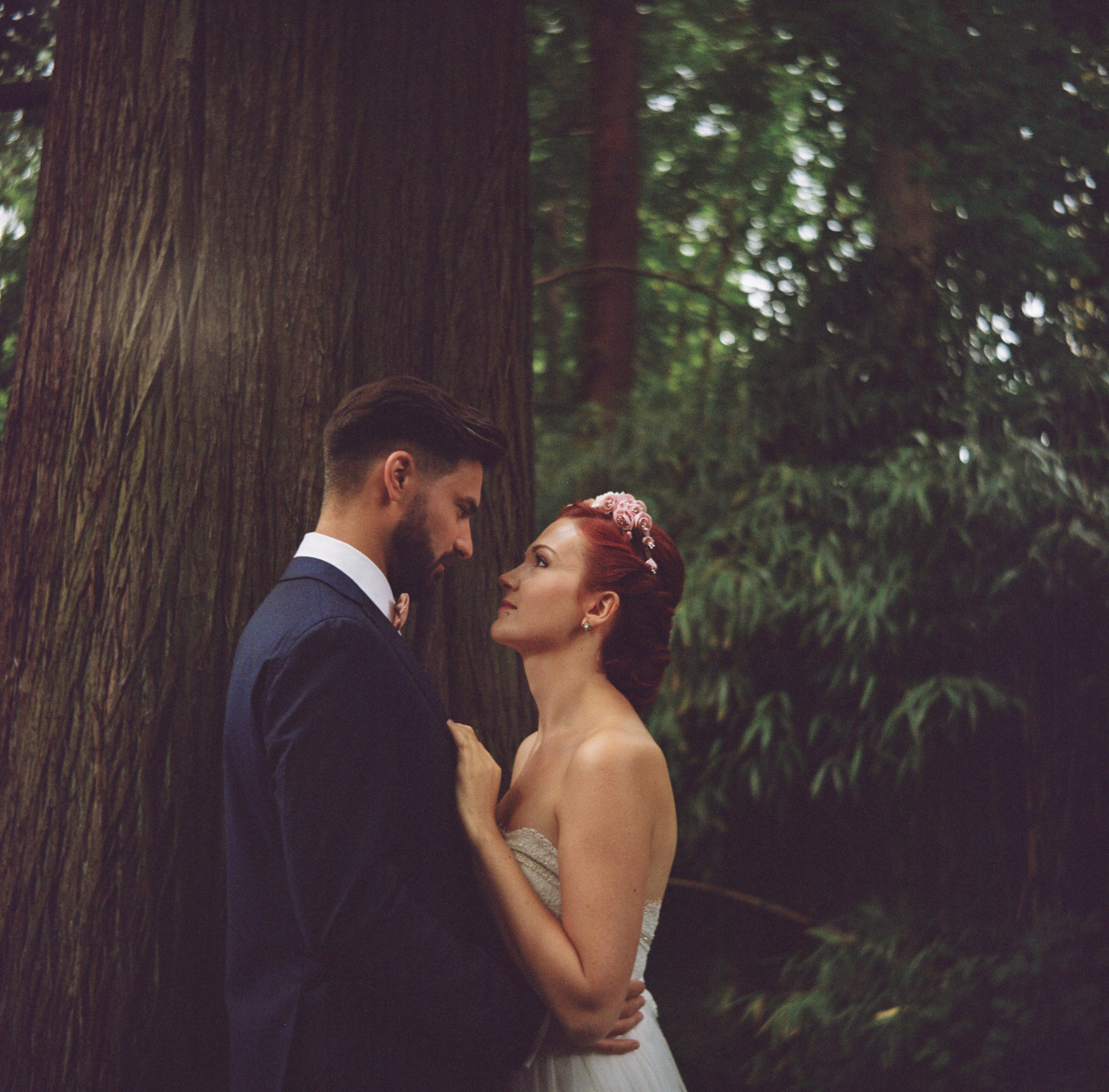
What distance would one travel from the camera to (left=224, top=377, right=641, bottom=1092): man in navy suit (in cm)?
182

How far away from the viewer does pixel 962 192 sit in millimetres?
5043

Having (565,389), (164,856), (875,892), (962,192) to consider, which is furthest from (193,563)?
(565,389)

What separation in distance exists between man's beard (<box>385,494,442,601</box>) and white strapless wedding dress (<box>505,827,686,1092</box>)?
1.94ft

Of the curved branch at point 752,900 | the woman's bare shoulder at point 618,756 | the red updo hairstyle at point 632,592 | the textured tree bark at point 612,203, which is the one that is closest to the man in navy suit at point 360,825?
the woman's bare shoulder at point 618,756

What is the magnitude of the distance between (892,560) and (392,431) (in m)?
3.24

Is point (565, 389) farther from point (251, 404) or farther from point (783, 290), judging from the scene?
point (251, 404)

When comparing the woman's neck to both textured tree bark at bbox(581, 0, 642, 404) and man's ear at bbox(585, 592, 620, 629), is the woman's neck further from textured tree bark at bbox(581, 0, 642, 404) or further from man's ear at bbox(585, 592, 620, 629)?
textured tree bark at bbox(581, 0, 642, 404)

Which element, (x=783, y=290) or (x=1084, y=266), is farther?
(x=783, y=290)

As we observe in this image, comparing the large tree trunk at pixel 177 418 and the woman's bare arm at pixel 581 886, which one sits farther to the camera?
the large tree trunk at pixel 177 418

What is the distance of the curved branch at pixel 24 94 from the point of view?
9.46ft

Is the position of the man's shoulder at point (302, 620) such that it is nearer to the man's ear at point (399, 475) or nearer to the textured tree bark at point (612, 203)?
the man's ear at point (399, 475)

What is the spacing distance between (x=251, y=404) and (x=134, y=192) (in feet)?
1.76

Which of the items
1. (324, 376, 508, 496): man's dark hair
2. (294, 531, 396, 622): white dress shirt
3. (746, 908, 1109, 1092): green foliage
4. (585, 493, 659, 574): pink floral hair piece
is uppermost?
(324, 376, 508, 496): man's dark hair

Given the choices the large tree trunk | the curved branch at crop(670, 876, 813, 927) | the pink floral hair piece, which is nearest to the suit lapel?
the large tree trunk
